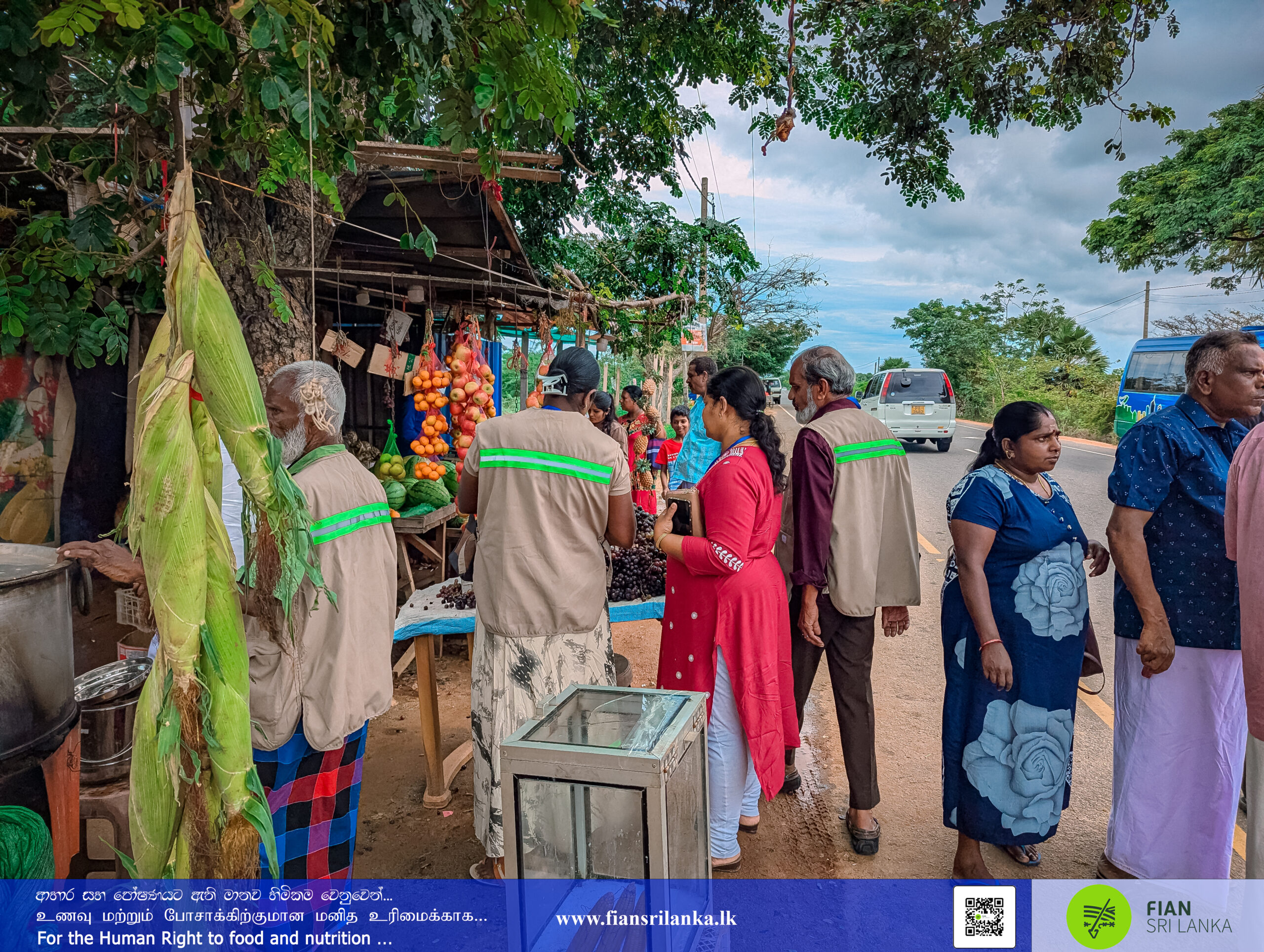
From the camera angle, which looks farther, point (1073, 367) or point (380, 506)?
point (1073, 367)

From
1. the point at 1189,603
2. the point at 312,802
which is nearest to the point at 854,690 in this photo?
the point at 1189,603

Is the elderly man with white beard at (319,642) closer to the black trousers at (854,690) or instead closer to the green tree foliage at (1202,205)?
the black trousers at (854,690)

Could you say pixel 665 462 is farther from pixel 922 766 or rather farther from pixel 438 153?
pixel 438 153

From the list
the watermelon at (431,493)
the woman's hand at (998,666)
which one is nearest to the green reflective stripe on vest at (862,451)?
the woman's hand at (998,666)

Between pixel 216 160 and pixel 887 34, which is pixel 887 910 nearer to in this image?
pixel 216 160

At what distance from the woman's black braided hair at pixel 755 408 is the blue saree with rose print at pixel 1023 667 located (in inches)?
24.8

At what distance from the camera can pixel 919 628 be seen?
5773 mm

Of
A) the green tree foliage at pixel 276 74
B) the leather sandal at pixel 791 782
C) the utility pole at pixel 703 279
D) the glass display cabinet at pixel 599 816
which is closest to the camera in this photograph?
the green tree foliage at pixel 276 74

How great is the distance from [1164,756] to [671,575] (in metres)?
1.80

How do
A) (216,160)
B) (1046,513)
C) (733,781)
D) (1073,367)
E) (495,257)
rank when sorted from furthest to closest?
(1073,367) → (495,257) → (733,781) → (1046,513) → (216,160)

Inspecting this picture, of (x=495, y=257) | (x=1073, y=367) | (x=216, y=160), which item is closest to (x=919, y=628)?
(x=495, y=257)

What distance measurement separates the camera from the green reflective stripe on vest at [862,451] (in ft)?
9.71

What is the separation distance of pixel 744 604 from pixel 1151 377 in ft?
47.0

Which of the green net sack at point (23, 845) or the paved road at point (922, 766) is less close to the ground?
the green net sack at point (23, 845)
